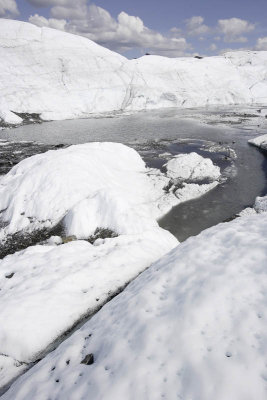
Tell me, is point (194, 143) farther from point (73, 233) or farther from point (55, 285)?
point (55, 285)

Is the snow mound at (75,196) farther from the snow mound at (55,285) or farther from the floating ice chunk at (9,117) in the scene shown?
the floating ice chunk at (9,117)

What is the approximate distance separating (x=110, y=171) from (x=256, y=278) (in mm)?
13773

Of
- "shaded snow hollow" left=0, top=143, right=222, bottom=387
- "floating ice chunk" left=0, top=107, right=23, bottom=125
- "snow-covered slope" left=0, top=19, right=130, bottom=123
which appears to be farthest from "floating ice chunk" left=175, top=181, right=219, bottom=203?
"snow-covered slope" left=0, top=19, right=130, bottom=123

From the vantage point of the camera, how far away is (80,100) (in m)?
60.1

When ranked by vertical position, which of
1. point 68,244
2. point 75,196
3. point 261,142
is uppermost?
point 261,142

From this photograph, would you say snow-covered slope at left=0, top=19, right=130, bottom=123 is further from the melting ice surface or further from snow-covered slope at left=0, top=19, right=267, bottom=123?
the melting ice surface

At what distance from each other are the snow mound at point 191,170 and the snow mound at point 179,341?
13.4 metres

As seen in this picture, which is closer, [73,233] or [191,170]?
[73,233]

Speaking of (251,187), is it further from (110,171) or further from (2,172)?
A: (2,172)

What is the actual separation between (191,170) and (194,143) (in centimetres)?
1216

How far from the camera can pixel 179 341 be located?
434 cm

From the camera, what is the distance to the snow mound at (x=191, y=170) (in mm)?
19562

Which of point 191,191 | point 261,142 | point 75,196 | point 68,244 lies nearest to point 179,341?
point 68,244

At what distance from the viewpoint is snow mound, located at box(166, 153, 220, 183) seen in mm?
19562
